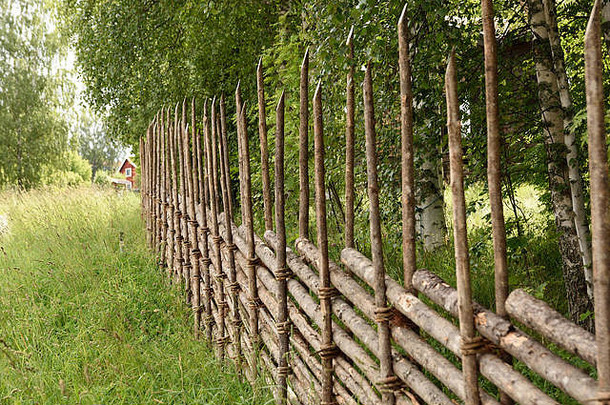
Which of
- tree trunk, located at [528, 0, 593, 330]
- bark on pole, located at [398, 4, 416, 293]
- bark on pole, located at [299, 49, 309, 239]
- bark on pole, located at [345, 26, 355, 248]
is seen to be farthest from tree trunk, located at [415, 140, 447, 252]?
bark on pole, located at [398, 4, 416, 293]

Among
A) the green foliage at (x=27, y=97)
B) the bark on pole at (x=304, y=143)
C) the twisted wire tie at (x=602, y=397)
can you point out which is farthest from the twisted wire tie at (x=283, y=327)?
the green foliage at (x=27, y=97)

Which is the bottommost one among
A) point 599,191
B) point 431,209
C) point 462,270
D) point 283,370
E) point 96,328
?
point 96,328

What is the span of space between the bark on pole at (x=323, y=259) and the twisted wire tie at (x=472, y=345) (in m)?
0.92

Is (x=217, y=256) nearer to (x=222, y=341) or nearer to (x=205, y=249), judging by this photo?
(x=205, y=249)

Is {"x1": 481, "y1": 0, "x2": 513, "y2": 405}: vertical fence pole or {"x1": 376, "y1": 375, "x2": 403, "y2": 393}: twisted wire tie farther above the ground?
{"x1": 481, "y1": 0, "x2": 513, "y2": 405}: vertical fence pole

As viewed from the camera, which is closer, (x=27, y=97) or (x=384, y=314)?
(x=384, y=314)

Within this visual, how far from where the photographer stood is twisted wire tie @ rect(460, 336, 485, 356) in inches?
63.5

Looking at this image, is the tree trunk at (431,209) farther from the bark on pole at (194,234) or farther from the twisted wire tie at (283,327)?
the twisted wire tie at (283,327)

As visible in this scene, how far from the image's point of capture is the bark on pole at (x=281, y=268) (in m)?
2.86

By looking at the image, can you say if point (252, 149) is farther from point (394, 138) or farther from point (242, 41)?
point (394, 138)

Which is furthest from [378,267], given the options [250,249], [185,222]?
[185,222]

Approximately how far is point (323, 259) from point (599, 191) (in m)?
1.39

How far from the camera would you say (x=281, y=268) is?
2969mm

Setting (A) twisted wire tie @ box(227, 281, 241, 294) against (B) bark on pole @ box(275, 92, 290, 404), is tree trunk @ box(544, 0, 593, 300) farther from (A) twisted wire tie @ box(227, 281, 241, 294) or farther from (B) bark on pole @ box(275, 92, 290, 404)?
(A) twisted wire tie @ box(227, 281, 241, 294)
